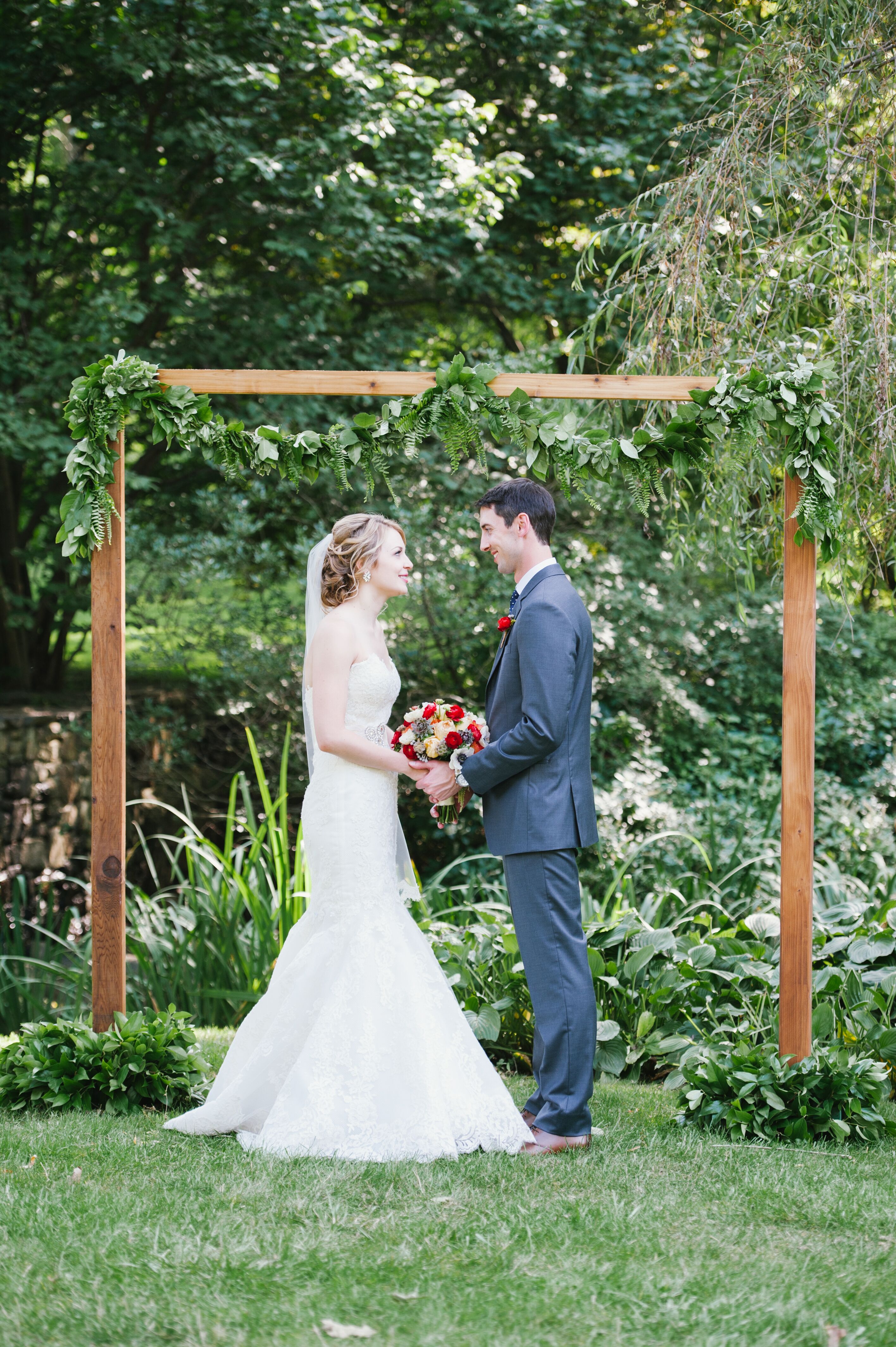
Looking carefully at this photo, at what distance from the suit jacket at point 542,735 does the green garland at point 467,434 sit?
0.57 m

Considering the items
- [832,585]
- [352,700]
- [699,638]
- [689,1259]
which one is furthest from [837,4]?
[689,1259]

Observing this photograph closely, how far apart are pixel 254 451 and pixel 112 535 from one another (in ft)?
1.95

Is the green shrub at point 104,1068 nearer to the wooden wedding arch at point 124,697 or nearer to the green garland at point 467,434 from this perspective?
the wooden wedding arch at point 124,697

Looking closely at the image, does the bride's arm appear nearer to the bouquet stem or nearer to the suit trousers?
the bouquet stem

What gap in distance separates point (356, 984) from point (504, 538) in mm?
1501

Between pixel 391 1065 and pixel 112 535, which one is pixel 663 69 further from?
pixel 391 1065

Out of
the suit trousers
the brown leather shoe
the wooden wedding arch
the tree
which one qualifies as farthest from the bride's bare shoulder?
the tree

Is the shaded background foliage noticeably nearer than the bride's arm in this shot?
No

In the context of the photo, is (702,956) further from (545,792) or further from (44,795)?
(44,795)

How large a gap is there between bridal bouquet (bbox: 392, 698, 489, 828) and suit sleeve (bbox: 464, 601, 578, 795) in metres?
0.09

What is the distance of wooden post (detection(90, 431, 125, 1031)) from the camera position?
4.12m

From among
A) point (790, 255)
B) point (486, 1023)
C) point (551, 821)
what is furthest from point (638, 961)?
point (790, 255)

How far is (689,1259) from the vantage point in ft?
9.07

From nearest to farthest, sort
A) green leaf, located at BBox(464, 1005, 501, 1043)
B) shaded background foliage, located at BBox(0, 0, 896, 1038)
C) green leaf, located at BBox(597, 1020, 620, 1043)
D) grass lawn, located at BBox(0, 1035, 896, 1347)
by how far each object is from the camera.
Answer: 1. grass lawn, located at BBox(0, 1035, 896, 1347)
2. green leaf, located at BBox(597, 1020, 620, 1043)
3. green leaf, located at BBox(464, 1005, 501, 1043)
4. shaded background foliage, located at BBox(0, 0, 896, 1038)
